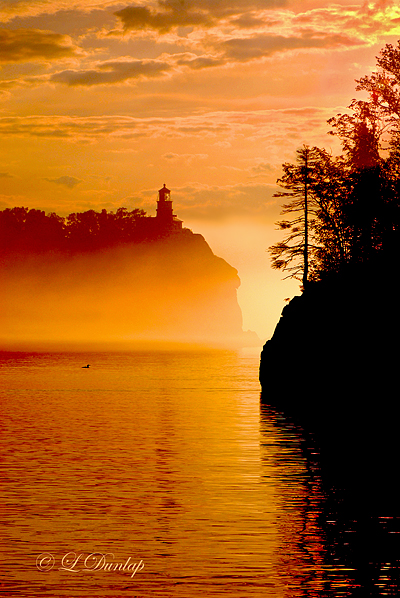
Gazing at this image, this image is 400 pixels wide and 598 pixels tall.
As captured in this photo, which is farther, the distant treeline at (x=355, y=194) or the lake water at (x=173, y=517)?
the distant treeline at (x=355, y=194)

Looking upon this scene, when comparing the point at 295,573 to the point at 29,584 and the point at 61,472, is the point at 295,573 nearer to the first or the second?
the point at 29,584

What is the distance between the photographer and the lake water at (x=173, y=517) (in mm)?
13453

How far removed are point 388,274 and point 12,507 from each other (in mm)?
27950

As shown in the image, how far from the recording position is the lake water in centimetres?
1345

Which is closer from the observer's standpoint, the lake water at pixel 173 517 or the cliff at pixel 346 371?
the lake water at pixel 173 517

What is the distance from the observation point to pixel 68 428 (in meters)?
36.9

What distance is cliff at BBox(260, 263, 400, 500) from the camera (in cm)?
2959

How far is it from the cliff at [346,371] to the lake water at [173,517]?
6.68ft

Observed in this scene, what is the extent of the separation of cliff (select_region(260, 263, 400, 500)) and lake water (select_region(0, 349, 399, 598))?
2.04 m

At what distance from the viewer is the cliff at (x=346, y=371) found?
2959 cm

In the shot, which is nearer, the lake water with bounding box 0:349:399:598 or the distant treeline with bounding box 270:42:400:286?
the lake water with bounding box 0:349:399:598

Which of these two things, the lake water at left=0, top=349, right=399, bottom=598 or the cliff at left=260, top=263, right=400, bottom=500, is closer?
the lake water at left=0, top=349, right=399, bottom=598

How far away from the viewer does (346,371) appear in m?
42.6

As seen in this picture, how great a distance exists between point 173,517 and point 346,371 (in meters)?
25.5
